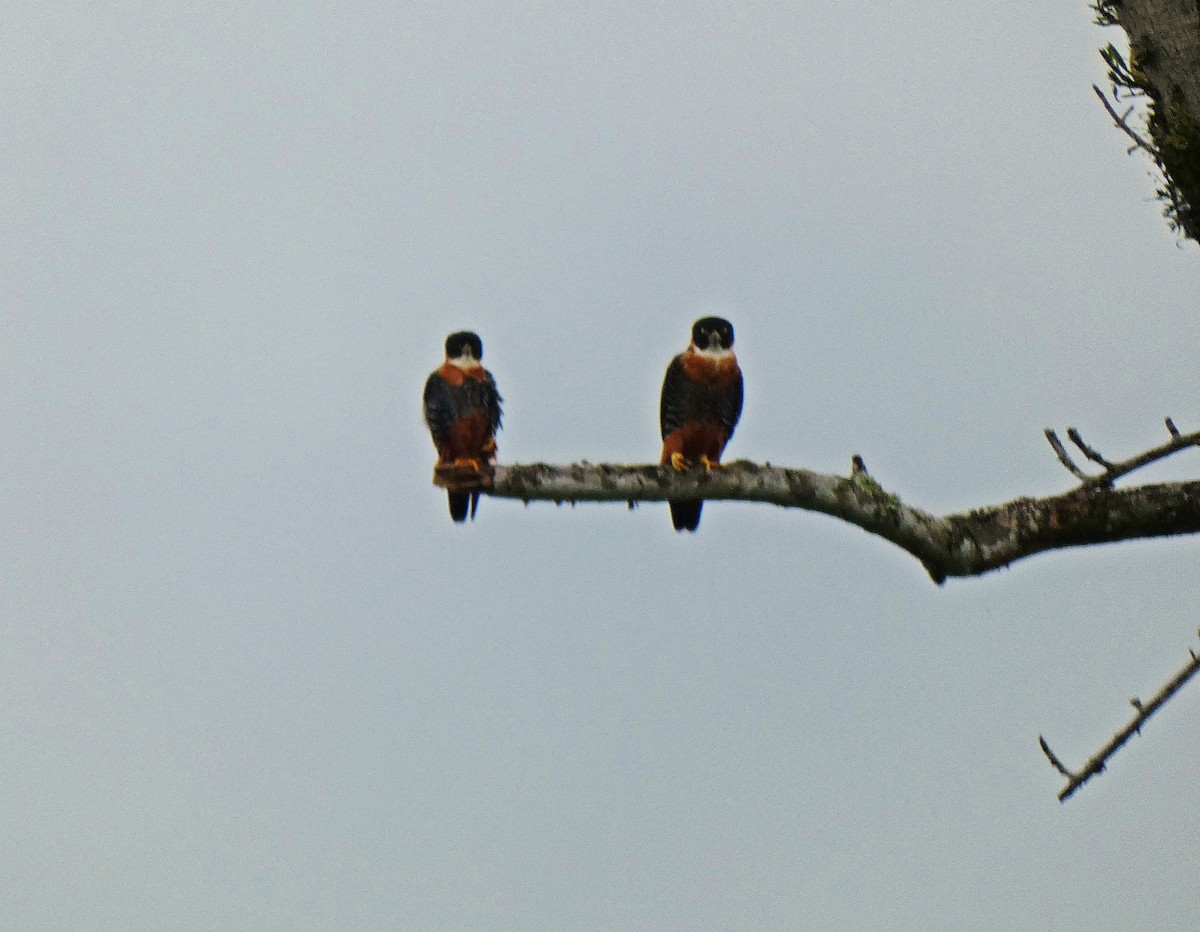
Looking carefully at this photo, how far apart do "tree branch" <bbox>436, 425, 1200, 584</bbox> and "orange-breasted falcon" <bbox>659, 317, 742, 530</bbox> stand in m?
2.14

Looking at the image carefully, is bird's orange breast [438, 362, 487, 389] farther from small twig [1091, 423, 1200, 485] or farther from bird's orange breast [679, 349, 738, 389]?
small twig [1091, 423, 1200, 485]

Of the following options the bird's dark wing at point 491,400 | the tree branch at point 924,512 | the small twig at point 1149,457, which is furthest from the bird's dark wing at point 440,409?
the small twig at point 1149,457

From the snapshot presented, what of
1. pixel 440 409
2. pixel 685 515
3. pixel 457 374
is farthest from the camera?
pixel 457 374

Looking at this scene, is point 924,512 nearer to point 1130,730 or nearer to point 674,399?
point 1130,730

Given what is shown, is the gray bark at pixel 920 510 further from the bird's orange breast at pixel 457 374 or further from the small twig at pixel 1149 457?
the bird's orange breast at pixel 457 374

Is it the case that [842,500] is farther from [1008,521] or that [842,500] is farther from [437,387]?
[437,387]

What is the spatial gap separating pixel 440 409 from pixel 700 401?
129cm

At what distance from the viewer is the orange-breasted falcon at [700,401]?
6.29 metres

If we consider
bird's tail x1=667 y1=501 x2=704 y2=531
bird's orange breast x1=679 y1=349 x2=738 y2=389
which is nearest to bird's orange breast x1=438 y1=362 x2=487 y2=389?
bird's orange breast x1=679 y1=349 x2=738 y2=389

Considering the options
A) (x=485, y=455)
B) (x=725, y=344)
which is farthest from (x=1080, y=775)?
(x=485, y=455)

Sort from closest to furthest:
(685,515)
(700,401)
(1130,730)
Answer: (1130,730), (700,401), (685,515)

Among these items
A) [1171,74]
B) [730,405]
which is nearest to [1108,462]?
[1171,74]

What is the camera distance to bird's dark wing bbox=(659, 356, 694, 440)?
630 centimetres

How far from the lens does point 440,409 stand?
6.57 m
